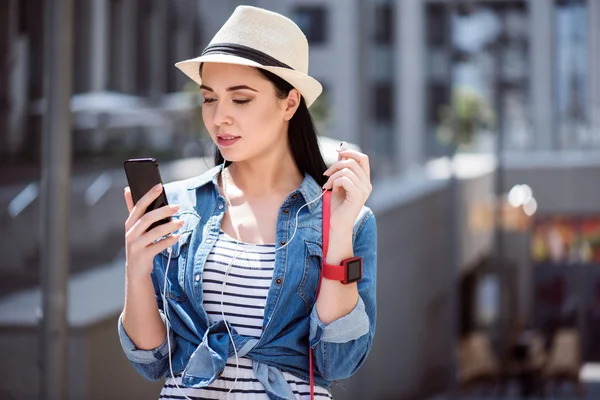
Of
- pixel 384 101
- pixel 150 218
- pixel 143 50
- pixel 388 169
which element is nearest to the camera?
pixel 150 218

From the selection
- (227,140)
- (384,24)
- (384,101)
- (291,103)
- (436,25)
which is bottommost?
(227,140)

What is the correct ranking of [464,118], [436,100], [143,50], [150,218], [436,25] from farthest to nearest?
[436,100] < [436,25] < [464,118] < [143,50] < [150,218]

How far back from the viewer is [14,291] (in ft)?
15.4

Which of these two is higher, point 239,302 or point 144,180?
point 144,180

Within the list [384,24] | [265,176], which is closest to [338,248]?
[265,176]

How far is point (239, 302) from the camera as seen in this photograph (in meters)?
2.24

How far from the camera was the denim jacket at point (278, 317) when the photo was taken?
7.29ft

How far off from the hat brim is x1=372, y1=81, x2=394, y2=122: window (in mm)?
13925

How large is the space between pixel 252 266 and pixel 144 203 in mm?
290

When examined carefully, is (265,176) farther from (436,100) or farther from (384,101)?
(436,100)

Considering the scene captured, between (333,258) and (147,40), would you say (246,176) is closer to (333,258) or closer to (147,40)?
(333,258)

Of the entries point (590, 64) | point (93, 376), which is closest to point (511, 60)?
point (590, 64)

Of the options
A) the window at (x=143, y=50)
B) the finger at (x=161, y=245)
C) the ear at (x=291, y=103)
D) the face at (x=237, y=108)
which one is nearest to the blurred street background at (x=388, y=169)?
the window at (x=143, y=50)

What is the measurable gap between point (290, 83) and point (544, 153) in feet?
64.2
